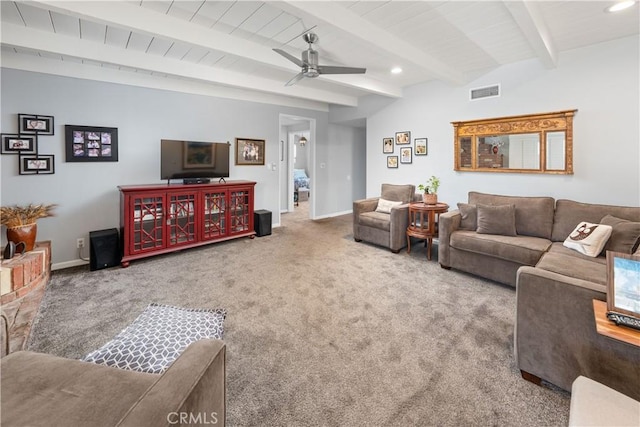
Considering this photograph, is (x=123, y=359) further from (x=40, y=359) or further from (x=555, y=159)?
(x=555, y=159)

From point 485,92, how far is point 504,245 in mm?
2456

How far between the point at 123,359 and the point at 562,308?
228 cm

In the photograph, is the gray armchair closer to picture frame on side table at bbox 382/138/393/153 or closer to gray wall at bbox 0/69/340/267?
picture frame on side table at bbox 382/138/393/153

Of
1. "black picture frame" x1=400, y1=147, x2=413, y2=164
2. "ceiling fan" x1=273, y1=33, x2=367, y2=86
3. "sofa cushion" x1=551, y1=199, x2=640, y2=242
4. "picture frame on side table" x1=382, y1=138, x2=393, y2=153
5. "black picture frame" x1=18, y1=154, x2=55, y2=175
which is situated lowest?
"sofa cushion" x1=551, y1=199, x2=640, y2=242

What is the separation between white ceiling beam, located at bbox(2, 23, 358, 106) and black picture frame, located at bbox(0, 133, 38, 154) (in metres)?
1.03

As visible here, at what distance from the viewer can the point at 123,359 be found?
1.42 metres

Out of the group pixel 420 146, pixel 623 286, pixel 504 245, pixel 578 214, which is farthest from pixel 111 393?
pixel 420 146

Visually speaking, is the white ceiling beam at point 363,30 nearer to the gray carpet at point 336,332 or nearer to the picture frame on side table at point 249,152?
the gray carpet at point 336,332

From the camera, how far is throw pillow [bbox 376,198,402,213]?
4836 millimetres

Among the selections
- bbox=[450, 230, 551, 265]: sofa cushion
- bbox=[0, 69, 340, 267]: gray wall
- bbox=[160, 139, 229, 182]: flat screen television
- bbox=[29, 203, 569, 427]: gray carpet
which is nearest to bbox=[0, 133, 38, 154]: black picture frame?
bbox=[0, 69, 340, 267]: gray wall

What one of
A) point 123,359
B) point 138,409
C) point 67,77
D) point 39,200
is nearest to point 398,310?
point 123,359

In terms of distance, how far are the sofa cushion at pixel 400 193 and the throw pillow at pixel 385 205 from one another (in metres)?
0.13

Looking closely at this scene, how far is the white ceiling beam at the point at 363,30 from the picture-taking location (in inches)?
92.0

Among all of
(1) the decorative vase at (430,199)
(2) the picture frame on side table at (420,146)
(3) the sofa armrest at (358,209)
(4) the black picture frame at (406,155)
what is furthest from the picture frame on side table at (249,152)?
(1) the decorative vase at (430,199)
